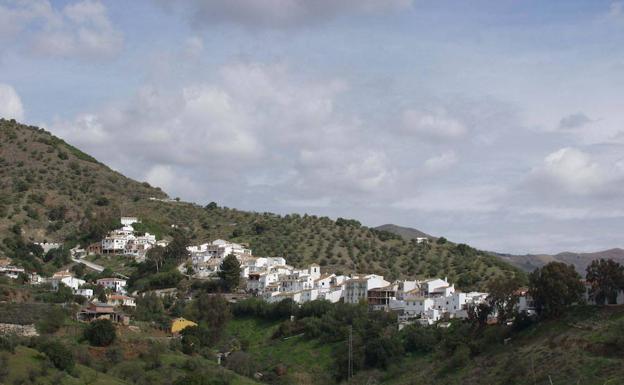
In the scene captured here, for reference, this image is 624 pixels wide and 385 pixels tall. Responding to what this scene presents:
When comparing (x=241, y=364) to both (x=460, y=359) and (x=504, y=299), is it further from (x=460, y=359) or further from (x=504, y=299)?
(x=504, y=299)

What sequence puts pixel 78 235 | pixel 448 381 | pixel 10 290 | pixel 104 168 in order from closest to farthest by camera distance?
1. pixel 448 381
2. pixel 10 290
3. pixel 78 235
4. pixel 104 168

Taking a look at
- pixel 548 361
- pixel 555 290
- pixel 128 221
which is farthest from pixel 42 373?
pixel 128 221

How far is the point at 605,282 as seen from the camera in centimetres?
5488

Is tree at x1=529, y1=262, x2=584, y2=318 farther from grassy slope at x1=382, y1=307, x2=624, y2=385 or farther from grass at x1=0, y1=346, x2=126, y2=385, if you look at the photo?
grass at x1=0, y1=346, x2=126, y2=385

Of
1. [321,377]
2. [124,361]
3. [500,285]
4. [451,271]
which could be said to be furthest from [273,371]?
[451,271]

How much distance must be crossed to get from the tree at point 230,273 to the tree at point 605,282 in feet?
118

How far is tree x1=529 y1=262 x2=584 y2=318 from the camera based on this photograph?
5456 centimetres

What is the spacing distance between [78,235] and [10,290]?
28.1 metres

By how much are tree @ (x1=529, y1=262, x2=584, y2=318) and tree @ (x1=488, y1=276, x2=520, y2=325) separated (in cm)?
286

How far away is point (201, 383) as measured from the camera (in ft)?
160

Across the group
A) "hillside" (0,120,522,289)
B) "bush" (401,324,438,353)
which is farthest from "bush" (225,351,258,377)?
"hillside" (0,120,522,289)

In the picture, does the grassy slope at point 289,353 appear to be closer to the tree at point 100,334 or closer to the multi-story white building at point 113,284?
the tree at point 100,334

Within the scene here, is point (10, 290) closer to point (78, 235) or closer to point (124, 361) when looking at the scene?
point (124, 361)

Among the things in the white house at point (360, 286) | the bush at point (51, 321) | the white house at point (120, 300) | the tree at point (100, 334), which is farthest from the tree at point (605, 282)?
the white house at point (120, 300)
